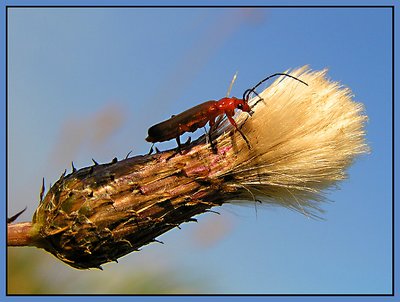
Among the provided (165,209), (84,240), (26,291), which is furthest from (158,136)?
(26,291)

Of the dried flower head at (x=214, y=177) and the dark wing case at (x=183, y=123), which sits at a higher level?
the dark wing case at (x=183, y=123)

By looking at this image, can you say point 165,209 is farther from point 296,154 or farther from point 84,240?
point 296,154

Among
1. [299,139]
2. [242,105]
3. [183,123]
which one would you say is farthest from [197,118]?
[299,139]

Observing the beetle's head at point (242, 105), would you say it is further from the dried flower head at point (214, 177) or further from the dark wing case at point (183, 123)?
the dark wing case at point (183, 123)

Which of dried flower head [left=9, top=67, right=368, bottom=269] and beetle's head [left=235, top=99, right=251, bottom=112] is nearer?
dried flower head [left=9, top=67, right=368, bottom=269]

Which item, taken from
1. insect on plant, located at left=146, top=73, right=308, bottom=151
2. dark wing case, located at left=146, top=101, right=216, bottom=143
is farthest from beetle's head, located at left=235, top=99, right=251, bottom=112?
dark wing case, located at left=146, top=101, right=216, bottom=143

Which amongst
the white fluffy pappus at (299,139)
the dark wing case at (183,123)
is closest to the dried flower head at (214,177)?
the white fluffy pappus at (299,139)

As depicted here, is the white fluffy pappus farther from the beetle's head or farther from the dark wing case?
the dark wing case

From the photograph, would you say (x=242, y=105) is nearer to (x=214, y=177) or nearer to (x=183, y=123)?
(x=183, y=123)
